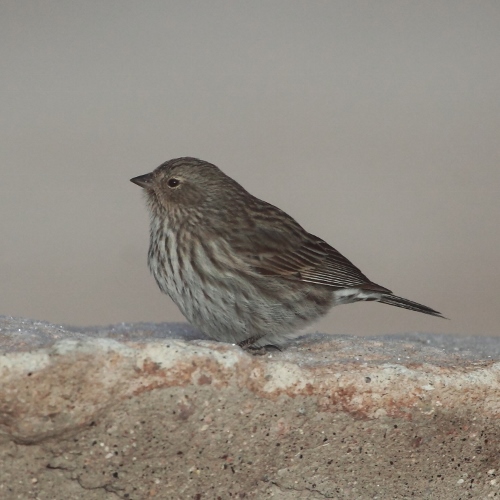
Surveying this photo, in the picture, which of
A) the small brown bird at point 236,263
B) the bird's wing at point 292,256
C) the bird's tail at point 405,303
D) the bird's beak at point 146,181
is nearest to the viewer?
the small brown bird at point 236,263

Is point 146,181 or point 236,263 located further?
point 146,181

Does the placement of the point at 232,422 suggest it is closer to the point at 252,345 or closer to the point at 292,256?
the point at 252,345

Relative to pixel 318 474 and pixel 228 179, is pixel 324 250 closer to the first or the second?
pixel 228 179

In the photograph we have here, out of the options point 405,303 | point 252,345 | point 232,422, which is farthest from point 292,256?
point 232,422

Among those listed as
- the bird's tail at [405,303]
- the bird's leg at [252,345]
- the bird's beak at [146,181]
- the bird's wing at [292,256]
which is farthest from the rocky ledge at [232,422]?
the bird's beak at [146,181]

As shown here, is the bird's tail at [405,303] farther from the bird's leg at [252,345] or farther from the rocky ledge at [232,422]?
the rocky ledge at [232,422]

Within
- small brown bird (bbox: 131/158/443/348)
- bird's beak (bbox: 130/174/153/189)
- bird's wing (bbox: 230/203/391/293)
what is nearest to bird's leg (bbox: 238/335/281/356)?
small brown bird (bbox: 131/158/443/348)

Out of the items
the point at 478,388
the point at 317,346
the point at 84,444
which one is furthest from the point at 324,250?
the point at 84,444
